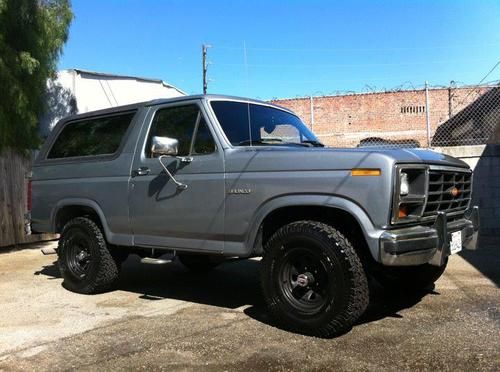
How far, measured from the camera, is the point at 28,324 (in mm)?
5434

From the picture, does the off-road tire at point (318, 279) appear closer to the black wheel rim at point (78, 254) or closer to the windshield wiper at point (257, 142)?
the windshield wiper at point (257, 142)

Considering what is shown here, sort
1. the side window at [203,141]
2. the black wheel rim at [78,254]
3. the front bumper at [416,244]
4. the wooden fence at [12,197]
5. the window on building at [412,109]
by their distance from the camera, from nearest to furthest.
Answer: the front bumper at [416,244], the side window at [203,141], the black wheel rim at [78,254], the wooden fence at [12,197], the window on building at [412,109]

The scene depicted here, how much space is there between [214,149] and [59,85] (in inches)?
356

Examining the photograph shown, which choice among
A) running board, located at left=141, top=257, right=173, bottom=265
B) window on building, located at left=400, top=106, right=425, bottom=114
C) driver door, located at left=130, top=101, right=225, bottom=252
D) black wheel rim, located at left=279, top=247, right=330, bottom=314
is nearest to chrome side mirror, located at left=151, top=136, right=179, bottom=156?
driver door, located at left=130, top=101, right=225, bottom=252

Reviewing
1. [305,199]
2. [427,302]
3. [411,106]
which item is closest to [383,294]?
[427,302]

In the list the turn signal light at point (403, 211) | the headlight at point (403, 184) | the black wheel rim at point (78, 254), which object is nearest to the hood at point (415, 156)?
the headlight at point (403, 184)

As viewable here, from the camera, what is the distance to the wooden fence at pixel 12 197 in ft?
35.6

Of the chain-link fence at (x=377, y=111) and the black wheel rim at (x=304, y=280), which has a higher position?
the chain-link fence at (x=377, y=111)

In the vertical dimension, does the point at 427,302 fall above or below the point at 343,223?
below

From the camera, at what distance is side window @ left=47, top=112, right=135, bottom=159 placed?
6.52 m

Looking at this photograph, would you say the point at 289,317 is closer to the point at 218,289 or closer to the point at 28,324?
the point at 218,289

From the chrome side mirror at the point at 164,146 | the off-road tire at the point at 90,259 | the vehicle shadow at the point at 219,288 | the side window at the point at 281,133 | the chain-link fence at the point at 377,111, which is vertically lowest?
the vehicle shadow at the point at 219,288

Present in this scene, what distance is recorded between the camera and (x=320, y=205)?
4629 mm

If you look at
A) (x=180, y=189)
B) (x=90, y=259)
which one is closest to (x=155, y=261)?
(x=180, y=189)
